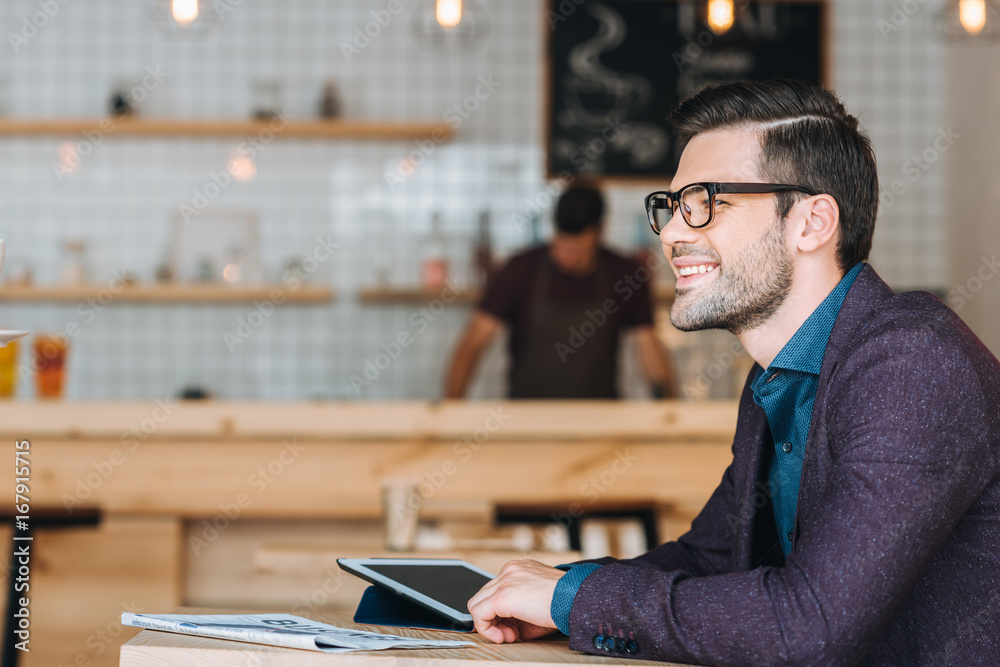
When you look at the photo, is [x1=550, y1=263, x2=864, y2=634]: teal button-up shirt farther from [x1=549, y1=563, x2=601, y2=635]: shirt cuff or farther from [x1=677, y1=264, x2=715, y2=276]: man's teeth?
[x1=549, y1=563, x2=601, y2=635]: shirt cuff

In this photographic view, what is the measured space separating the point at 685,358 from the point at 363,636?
127 inches

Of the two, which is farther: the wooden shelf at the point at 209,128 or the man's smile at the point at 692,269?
the wooden shelf at the point at 209,128

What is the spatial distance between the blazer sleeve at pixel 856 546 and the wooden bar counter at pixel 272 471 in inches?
60.3

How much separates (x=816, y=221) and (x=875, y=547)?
414 millimetres

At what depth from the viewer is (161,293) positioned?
12.3ft

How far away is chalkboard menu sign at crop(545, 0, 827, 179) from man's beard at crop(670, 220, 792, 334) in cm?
294

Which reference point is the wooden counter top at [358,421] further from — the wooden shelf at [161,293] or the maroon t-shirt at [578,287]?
the wooden shelf at [161,293]

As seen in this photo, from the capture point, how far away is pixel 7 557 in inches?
92.8

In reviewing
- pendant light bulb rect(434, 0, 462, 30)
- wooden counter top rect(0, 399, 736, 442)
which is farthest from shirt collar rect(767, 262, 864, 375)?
pendant light bulb rect(434, 0, 462, 30)

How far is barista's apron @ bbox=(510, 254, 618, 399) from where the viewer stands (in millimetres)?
3307

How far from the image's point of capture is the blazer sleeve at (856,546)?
817 millimetres

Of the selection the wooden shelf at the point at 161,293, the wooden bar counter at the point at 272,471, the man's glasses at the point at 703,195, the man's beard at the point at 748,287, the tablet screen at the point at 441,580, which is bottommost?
the wooden bar counter at the point at 272,471

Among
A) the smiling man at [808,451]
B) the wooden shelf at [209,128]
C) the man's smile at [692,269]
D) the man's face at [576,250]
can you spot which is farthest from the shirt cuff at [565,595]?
the wooden shelf at [209,128]

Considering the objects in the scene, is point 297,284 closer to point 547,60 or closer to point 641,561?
point 547,60
